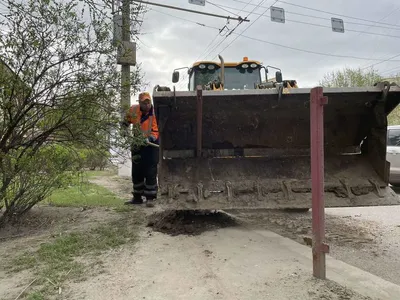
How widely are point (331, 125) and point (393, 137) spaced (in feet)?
15.4

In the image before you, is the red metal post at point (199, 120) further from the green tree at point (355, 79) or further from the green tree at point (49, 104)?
Answer: the green tree at point (355, 79)

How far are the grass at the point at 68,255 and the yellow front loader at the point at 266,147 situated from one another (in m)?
0.72

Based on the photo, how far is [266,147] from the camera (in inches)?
201

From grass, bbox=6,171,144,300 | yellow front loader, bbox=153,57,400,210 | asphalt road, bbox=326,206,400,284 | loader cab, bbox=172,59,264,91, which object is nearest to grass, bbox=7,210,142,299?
grass, bbox=6,171,144,300

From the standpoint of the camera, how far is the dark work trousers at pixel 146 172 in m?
5.98

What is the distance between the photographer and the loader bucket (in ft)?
14.1

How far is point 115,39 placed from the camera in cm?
419

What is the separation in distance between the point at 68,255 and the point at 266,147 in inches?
115

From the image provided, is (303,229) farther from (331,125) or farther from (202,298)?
(202,298)

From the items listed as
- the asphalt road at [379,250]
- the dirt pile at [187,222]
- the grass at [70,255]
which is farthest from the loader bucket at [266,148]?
Answer: the grass at [70,255]

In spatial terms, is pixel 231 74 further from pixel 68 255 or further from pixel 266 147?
pixel 68 255

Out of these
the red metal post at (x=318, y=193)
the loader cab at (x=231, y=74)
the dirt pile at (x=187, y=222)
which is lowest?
the dirt pile at (x=187, y=222)

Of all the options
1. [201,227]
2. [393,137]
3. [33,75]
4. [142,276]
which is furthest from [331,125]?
[393,137]

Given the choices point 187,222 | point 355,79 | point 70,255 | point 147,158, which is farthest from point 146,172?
point 355,79
